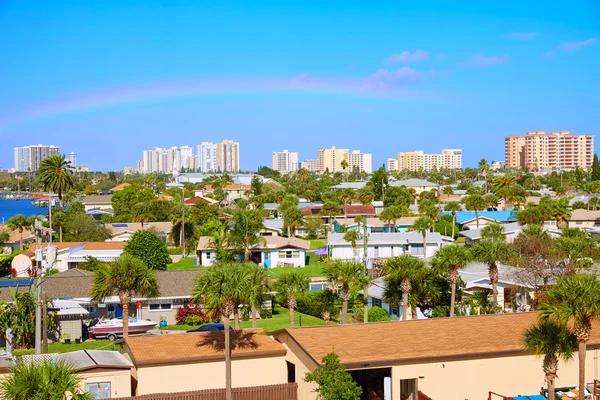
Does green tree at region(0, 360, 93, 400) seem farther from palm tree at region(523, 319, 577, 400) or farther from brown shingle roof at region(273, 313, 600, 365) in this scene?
palm tree at region(523, 319, 577, 400)

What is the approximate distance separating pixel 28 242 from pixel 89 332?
4216 centimetres

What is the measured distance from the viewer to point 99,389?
70.0 ft

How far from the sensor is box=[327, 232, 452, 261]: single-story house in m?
66.4

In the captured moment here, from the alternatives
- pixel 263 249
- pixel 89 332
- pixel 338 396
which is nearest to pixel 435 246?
pixel 263 249

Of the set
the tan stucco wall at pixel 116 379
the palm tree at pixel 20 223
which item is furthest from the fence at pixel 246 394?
the palm tree at pixel 20 223


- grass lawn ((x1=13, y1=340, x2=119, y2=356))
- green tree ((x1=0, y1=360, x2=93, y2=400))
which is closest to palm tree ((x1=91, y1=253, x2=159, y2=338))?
grass lawn ((x1=13, y1=340, x2=119, y2=356))

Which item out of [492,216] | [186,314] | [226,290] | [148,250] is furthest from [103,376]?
[492,216]

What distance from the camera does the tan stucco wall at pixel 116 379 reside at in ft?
69.7

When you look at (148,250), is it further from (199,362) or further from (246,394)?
(246,394)

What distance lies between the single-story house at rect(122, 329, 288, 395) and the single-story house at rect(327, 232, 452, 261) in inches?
1638

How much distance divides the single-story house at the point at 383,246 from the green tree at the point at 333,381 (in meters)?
44.6

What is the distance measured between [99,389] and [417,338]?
10.5 metres

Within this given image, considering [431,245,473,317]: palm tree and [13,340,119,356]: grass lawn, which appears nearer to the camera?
[13,340,119,356]: grass lawn

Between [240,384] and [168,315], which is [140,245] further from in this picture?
[240,384]
